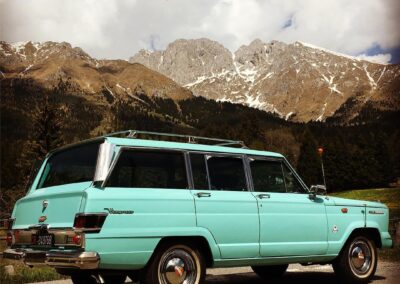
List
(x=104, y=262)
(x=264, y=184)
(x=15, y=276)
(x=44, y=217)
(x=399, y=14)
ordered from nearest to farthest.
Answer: (x=104, y=262) < (x=44, y=217) < (x=264, y=184) < (x=399, y=14) < (x=15, y=276)

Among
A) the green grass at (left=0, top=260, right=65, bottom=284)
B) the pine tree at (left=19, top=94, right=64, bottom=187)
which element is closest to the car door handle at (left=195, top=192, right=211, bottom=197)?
the green grass at (left=0, top=260, right=65, bottom=284)

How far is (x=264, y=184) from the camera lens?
8.23 m

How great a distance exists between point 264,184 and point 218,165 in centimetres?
97

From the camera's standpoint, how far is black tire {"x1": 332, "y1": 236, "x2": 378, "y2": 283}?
8.79 m

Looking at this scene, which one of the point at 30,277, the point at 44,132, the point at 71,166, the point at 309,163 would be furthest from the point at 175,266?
the point at 309,163

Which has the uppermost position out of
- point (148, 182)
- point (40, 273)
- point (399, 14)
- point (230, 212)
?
point (399, 14)

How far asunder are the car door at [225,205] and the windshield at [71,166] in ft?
4.64

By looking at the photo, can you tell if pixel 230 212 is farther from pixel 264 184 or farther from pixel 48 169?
pixel 48 169

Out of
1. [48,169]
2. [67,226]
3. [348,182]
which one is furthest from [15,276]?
[348,182]

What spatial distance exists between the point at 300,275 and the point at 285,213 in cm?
257

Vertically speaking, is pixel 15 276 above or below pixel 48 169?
below

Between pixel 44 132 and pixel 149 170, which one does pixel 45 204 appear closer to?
pixel 149 170

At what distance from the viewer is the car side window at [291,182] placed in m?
8.58

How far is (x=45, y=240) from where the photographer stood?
6.70 meters
